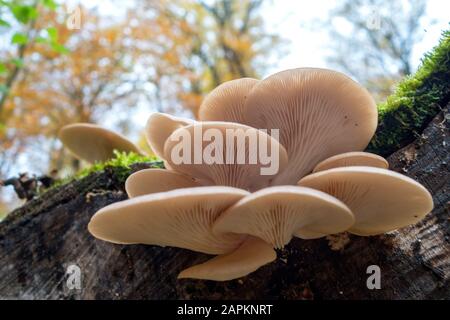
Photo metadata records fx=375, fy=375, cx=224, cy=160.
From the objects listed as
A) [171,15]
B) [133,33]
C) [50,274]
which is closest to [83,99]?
[133,33]

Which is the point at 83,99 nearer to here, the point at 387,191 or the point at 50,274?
the point at 50,274
